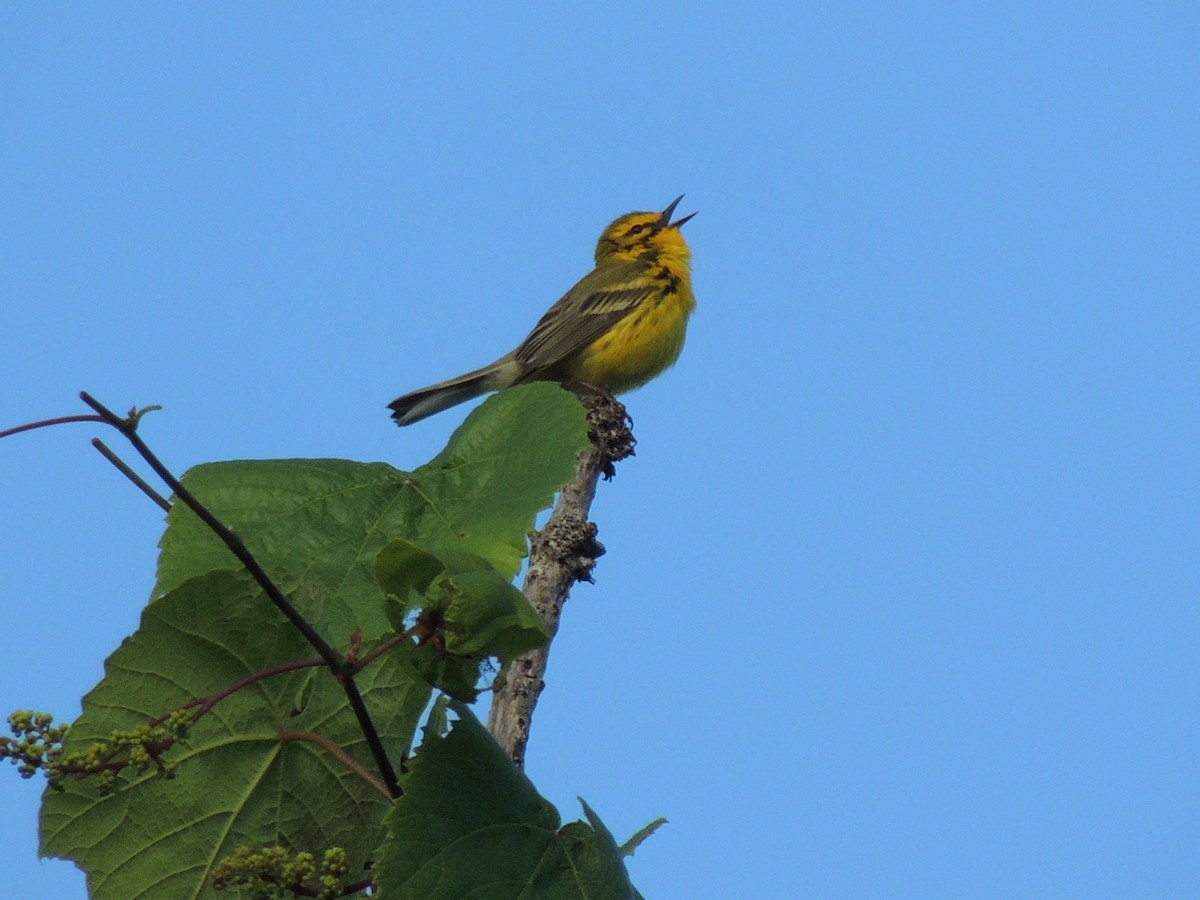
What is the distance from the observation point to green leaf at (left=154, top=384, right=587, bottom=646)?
2.18 m

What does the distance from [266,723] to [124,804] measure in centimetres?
23

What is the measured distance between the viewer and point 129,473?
84.5 inches

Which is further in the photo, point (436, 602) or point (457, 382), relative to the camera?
point (457, 382)

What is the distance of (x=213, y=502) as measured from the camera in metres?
2.35

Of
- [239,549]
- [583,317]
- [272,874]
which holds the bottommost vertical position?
[272,874]

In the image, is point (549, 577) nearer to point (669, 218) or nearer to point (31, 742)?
point (31, 742)

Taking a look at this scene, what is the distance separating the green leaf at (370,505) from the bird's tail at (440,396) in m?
6.70

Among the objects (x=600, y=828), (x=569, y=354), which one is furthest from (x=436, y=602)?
(x=569, y=354)

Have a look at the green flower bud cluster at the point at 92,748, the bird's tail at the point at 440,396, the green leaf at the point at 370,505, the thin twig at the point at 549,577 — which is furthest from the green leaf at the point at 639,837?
the bird's tail at the point at 440,396

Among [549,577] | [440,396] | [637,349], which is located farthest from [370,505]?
[637,349]

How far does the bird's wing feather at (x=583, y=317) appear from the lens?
1021 cm

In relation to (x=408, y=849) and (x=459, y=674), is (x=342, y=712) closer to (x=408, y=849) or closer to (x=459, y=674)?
(x=408, y=849)

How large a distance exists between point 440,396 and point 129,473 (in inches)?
288

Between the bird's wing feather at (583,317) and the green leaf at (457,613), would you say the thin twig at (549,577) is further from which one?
the bird's wing feather at (583,317)
